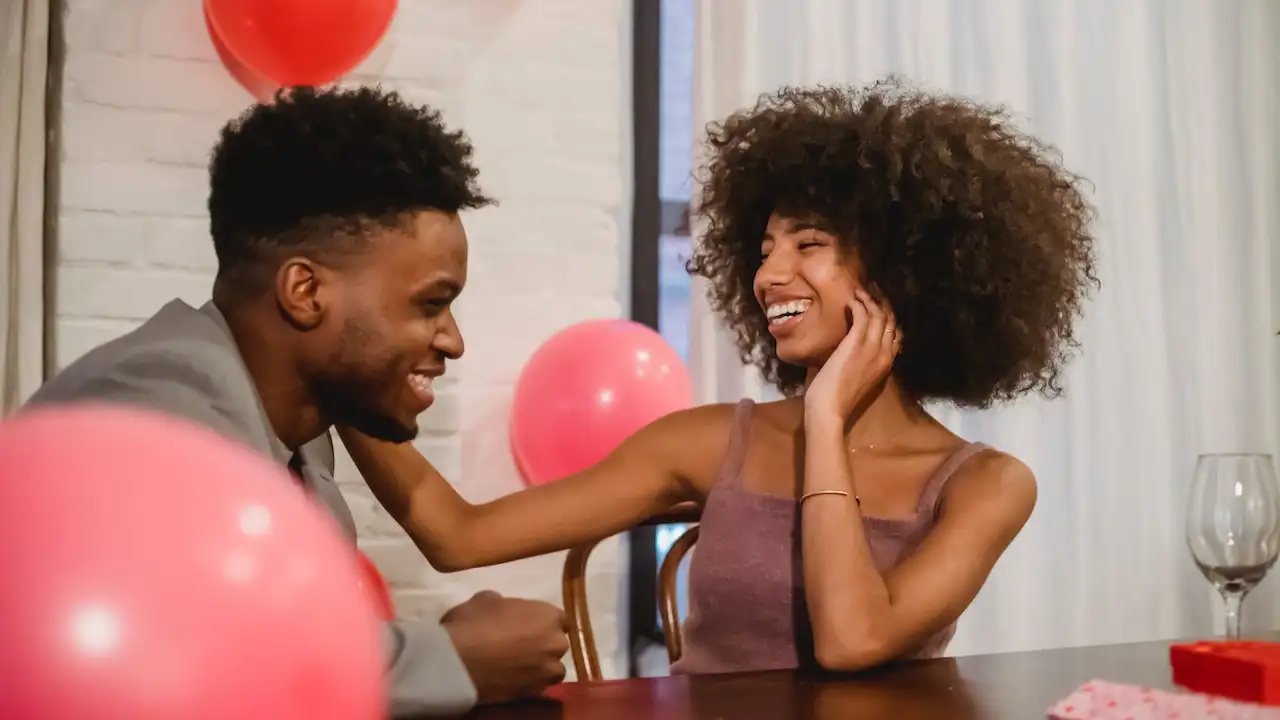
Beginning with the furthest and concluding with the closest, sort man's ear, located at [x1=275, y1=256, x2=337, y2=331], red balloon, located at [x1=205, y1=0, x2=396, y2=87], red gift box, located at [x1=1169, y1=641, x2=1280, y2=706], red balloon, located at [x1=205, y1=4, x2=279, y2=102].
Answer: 1. red balloon, located at [x1=205, y1=4, x2=279, y2=102]
2. red balloon, located at [x1=205, y1=0, x2=396, y2=87]
3. man's ear, located at [x1=275, y1=256, x2=337, y2=331]
4. red gift box, located at [x1=1169, y1=641, x2=1280, y2=706]

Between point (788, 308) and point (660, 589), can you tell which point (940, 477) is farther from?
point (660, 589)

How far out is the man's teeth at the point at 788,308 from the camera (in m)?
1.62

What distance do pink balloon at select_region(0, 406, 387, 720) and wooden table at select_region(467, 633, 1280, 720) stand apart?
381 millimetres

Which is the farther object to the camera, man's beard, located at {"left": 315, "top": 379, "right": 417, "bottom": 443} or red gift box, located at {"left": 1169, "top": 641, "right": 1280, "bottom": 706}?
man's beard, located at {"left": 315, "top": 379, "right": 417, "bottom": 443}

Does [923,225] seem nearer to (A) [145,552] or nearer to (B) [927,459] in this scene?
(B) [927,459]

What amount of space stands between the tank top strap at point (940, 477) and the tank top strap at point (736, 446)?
0.25 m

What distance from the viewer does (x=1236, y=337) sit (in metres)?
3.16

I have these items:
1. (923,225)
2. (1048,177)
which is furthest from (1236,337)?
(923,225)

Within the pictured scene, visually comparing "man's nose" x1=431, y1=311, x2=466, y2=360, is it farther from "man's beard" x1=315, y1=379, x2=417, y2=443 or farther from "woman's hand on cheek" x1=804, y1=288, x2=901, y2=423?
"woman's hand on cheek" x1=804, y1=288, x2=901, y2=423

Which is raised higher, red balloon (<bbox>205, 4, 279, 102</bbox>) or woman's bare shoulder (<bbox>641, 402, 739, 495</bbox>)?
red balloon (<bbox>205, 4, 279, 102</bbox>)

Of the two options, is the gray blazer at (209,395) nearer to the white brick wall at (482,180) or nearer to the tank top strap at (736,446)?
the tank top strap at (736,446)

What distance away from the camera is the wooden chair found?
1738 millimetres

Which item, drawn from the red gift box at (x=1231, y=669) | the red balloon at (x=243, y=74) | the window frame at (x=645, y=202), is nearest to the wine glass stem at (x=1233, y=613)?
the red gift box at (x=1231, y=669)

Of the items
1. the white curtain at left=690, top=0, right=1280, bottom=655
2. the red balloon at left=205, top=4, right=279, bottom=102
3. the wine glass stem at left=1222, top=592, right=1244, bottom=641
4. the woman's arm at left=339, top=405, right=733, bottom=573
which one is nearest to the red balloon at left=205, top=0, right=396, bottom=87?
the red balloon at left=205, top=4, right=279, bottom=102
